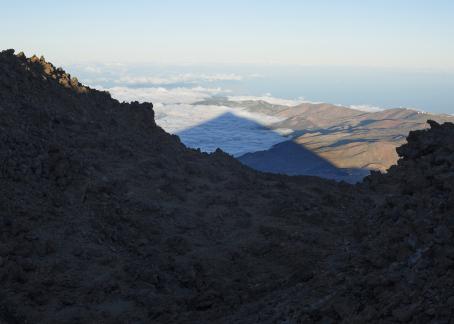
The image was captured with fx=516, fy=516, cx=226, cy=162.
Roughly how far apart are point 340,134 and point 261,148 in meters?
17.6

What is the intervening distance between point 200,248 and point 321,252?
3.78 meters

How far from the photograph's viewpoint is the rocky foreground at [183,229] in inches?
324

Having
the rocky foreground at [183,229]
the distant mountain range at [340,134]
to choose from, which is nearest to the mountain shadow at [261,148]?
the distant mountain range at [340,134]

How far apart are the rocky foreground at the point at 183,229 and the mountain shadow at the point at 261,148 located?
138 feet

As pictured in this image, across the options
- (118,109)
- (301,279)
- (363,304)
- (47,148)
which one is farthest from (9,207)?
(118,109)

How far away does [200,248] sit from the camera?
16.3 meters

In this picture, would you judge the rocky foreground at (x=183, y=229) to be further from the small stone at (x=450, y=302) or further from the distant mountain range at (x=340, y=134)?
the distant mountain range at (x=340, y=134)

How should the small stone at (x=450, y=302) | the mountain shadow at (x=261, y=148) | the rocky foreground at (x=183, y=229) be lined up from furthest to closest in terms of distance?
1. the mountain shadow at (x=261, y=148)
2. the rocky foreground at (x=183, y=229)
3. the small stone at (x=450, y=302)

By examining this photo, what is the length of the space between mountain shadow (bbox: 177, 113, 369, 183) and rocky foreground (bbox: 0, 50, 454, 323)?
4194cm

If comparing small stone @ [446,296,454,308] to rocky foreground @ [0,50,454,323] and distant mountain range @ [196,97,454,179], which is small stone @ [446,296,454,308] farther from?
distant mountain range @ [196,97,454,179]

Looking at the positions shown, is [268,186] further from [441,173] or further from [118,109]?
[441,173]

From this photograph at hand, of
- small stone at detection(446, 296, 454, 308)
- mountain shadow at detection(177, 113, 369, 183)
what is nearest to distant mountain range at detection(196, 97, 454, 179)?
mountain shadow at detection(177, 113, 369, 183)

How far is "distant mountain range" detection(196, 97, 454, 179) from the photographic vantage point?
72312 millimetres

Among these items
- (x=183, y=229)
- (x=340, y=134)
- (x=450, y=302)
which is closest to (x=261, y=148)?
(x=340, y=134)
